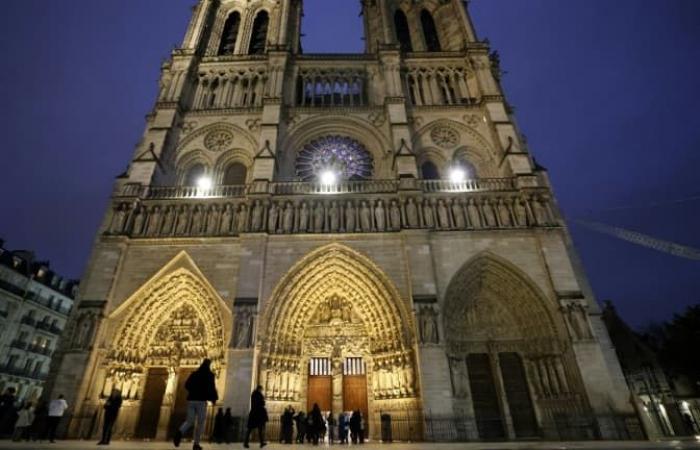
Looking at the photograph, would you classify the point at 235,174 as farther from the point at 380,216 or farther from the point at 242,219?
the point at 380,216

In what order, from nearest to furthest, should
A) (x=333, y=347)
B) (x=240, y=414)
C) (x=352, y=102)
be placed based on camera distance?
(x=240, y=414)
(x=333, y=347)
(x=352, y=102)

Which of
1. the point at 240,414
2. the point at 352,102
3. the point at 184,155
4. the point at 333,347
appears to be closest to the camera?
the point at 240,414

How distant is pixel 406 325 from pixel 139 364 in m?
8.05

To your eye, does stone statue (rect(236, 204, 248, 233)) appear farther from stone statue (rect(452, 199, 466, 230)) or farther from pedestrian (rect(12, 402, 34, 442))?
stone statue (rect(452, 199, 466, 230))

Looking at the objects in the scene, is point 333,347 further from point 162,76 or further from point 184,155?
point 162,76

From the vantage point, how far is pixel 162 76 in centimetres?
1672

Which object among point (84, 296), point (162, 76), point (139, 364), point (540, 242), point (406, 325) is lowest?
point (139, 364)

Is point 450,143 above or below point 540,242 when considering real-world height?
above

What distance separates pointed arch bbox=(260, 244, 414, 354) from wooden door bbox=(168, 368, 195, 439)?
295 cm

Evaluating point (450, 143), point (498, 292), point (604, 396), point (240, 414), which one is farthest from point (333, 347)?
point (450, 143)

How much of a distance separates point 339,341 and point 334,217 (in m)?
4.06

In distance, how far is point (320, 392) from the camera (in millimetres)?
11312

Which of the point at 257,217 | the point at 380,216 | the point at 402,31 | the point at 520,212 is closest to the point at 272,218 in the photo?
the point at 257,217

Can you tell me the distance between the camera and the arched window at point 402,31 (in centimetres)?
1963
